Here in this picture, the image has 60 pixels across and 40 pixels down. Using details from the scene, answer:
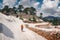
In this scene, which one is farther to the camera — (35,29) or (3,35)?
(35,29)

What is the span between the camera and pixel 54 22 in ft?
21.5

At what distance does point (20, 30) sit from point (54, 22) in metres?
1.61

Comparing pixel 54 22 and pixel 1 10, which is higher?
pixel 1 10

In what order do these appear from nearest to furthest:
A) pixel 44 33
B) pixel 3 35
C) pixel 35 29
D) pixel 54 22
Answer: pixel 3 35
pixel 44 33
pixel 35 29
pixel 54 22

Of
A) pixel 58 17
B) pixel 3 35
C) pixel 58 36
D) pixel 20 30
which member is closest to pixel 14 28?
pixel 20 30

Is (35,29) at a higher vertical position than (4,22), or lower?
lower

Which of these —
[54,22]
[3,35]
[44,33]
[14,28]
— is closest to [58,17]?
[54,22]

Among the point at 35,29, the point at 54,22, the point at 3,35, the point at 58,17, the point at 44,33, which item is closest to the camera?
the point at 3,35

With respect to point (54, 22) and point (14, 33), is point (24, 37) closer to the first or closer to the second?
point (14, 33)

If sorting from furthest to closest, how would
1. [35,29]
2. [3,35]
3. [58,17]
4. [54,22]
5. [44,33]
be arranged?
[54,22] → [58,17] → [35,29] → [44,33] → [3,35]

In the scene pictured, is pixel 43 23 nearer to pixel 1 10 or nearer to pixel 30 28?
pixel 30 28

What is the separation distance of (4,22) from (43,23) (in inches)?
74.8

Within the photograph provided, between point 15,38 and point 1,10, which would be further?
point 1,10

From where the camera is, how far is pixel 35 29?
5660 mm
